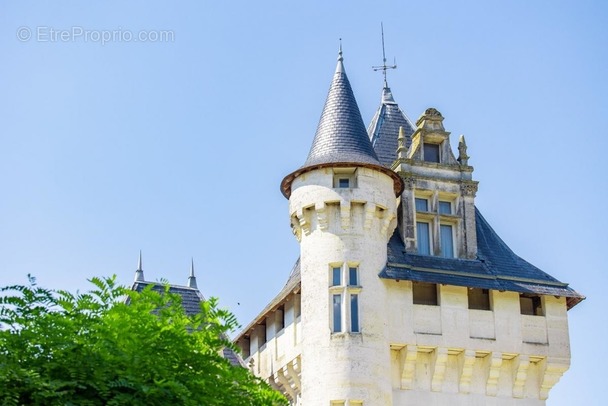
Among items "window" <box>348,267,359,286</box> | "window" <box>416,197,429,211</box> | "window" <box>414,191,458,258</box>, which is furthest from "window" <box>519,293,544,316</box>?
"window" <box>348,267,359,286</box>

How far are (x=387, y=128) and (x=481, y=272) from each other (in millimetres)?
6560

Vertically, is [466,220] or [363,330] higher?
[466,220]

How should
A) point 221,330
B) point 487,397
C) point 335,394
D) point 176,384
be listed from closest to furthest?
point 176,384
point 221,330
point 335,394
point 487,397

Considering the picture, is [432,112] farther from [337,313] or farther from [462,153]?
[337,313]

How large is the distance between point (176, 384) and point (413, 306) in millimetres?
15779

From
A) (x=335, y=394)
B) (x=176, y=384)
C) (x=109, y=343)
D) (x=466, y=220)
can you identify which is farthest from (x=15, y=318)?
(x=466, y=220)

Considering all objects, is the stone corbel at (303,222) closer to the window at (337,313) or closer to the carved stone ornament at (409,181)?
the window at (337,313)

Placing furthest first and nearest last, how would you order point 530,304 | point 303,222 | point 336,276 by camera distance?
point 530,304
point 303,222
point 336,276

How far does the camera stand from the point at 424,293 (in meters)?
34.2

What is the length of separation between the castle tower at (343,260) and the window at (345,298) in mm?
27

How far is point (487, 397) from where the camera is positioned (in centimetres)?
3372

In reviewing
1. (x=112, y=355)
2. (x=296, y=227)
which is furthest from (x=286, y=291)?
(x=112, y=355)

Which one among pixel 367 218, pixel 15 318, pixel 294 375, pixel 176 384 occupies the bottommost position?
pixel 176 384

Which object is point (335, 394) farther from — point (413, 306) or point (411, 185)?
point (411, 185)
